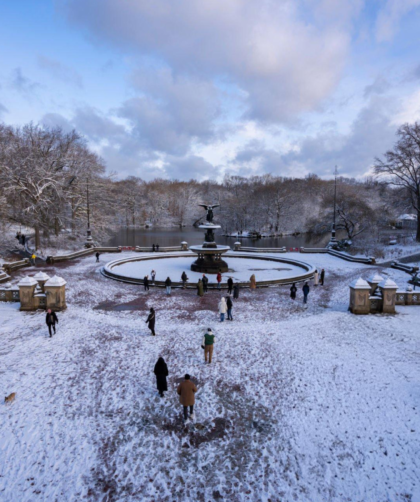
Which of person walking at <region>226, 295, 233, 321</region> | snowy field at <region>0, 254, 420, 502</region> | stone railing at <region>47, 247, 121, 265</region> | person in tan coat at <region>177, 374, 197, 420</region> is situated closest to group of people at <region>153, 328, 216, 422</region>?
person in tan coat at <region>177, 374, 197, 420</region>

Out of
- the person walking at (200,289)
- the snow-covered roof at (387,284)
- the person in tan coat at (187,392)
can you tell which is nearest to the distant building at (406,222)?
the snow-covered roof at (387,284)

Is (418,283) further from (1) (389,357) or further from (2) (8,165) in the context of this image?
(2) (8,165)

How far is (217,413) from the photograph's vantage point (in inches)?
289

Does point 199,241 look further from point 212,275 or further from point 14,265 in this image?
point 14,265

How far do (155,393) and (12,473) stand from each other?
3285 millimetres

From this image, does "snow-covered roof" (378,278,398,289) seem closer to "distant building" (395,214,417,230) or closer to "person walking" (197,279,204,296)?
"person walking" (197,279,204,296)

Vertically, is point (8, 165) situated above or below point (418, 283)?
above

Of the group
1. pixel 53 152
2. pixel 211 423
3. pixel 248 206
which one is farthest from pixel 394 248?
pixel 248 206

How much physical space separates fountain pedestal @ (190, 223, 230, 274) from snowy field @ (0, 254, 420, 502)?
10809mm

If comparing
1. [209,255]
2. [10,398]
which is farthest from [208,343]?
[209,255]

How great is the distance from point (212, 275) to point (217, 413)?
15782 millimetres

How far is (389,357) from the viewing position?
986 cm

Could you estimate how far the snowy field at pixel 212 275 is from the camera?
72.7ft

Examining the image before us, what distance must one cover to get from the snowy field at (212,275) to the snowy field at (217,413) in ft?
29.9
